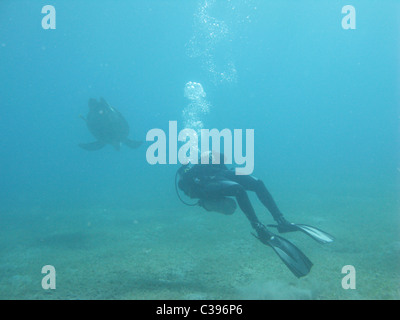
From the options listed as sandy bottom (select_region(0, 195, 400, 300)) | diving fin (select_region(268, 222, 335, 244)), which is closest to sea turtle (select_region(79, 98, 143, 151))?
sandy bottom (select_region(0, 195, 400, 300))

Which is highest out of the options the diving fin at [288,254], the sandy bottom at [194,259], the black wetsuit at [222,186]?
the black wetsuit at [222,186]

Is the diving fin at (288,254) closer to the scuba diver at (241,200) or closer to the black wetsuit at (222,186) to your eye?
the scuba diver at (241,200)

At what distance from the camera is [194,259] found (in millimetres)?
5965

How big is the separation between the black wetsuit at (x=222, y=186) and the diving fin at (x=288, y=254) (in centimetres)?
26

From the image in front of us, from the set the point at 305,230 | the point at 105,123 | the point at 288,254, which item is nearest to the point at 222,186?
the point at 288,254

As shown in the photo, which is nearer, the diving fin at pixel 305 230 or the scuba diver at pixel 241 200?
the scuba diver at pixel 241 200

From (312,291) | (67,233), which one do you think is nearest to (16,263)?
(67,233)

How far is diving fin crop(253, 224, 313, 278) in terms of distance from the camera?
3.83 m

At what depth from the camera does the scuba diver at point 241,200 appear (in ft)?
13.3

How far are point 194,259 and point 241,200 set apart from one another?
2.35 meters

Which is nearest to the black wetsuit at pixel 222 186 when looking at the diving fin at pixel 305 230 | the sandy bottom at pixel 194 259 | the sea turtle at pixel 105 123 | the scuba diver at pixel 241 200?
the scuba diver at pixel 241 200

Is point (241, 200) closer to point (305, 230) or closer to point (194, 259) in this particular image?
point (305, 230)

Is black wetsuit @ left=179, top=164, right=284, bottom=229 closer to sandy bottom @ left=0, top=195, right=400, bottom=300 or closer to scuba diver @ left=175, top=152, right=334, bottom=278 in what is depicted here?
scuba diver @ left=175, top=152, right=334, bottom=278
